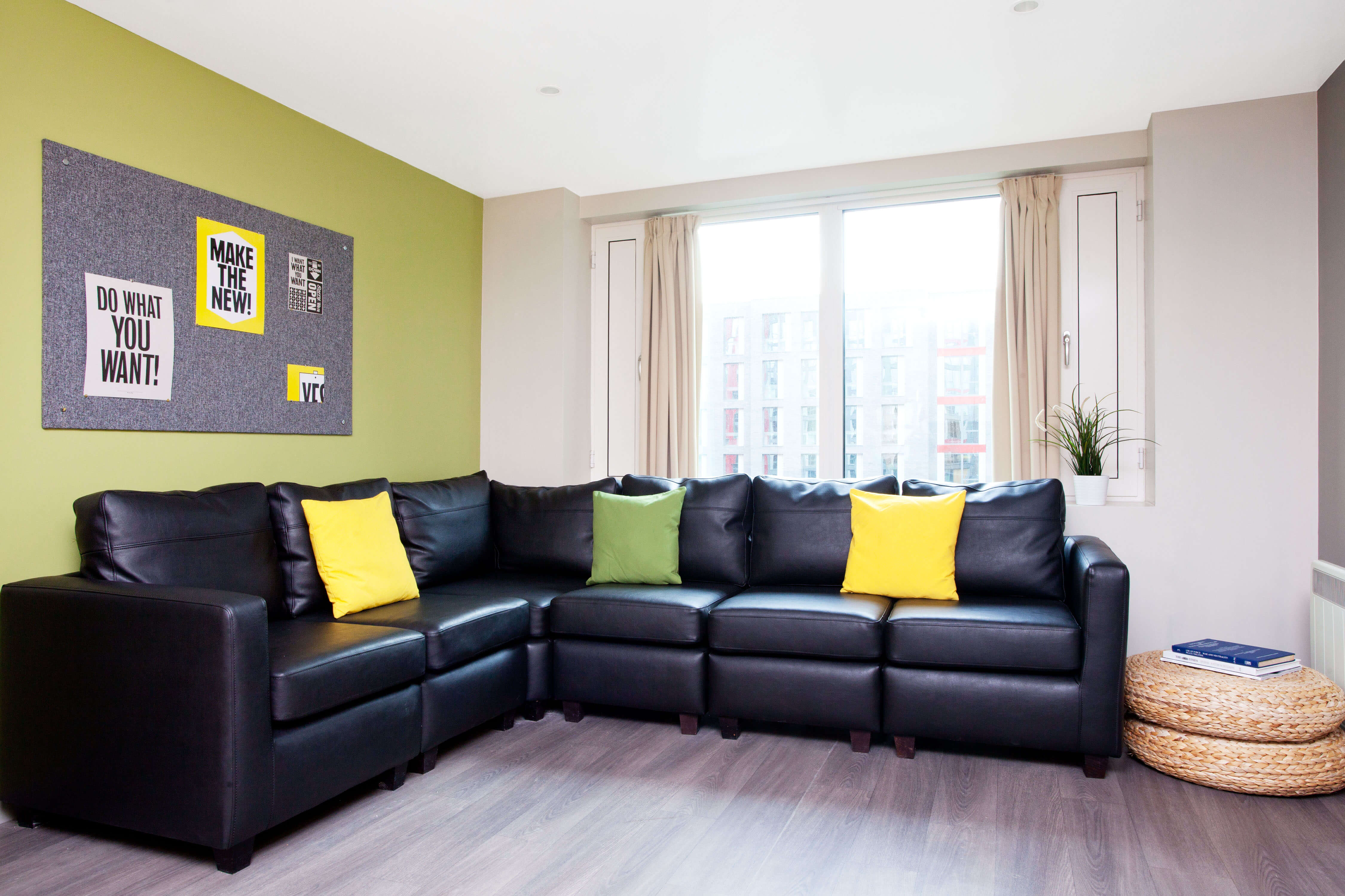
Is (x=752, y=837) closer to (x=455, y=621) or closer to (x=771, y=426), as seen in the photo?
(x=455, y=621)

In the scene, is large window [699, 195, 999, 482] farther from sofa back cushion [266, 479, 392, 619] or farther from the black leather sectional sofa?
sofa back cushion [266, 479, 392, 619]

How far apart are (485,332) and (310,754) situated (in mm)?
3014

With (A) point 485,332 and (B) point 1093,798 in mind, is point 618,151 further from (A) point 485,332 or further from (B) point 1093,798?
(B) point 1093,798

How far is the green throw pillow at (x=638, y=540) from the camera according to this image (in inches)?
151

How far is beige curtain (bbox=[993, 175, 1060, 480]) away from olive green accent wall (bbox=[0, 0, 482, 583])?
9.49ft

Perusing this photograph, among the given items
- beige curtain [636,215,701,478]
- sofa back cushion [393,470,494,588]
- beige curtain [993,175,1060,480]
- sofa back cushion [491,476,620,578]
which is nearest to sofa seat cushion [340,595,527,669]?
sofa back cushion [393,470,494,588]

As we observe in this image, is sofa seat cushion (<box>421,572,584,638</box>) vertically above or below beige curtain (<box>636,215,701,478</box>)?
below

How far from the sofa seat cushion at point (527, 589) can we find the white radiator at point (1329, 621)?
296cm

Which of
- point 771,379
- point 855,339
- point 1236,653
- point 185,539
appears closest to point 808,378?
point 771,379

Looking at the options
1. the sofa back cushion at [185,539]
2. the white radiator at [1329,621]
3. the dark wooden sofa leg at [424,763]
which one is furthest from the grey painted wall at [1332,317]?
the sofa back cushion at [185,539]

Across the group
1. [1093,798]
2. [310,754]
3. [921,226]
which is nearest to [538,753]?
[310,754]

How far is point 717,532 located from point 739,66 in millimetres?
1993

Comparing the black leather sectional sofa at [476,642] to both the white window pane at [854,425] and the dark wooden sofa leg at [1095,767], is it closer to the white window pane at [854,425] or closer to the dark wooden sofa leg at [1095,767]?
the dark wooden sofa leg at [1095,767]

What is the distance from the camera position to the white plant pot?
150 inches
